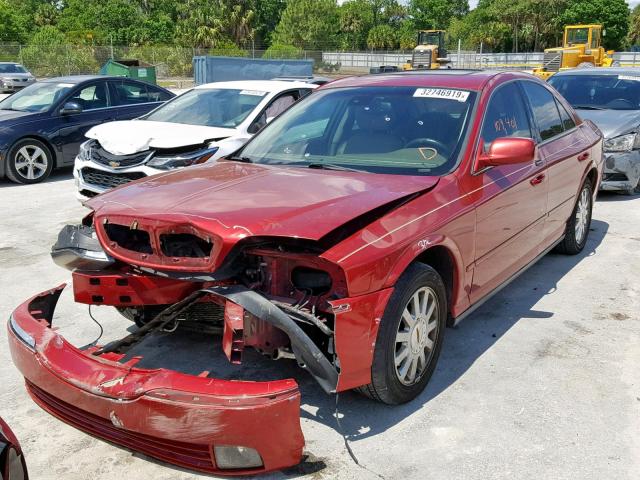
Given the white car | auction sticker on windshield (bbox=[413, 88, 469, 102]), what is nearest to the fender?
auction sticker on windshield (bbox=[413, 88, 469, 102])

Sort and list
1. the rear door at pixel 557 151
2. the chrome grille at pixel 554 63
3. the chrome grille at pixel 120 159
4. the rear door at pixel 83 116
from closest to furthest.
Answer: the rear door at pixel 557 151 → the chrome grille at pixel 120 159 → the rear door at pixel 83 116 → the chrome grille at pixel 554 63

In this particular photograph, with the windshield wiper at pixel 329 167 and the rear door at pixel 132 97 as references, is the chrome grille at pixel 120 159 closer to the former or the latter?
the rear door at pixel 132 97

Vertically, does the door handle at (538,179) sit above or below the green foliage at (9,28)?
below

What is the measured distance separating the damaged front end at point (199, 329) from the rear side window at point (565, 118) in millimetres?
3376

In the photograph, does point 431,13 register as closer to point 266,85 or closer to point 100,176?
point 266,85

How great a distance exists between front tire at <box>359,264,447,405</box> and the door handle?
4.85 feet

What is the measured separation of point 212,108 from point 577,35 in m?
24.8

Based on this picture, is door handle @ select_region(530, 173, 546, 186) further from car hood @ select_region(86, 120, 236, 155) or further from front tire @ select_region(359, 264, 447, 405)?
car hood @ select_region(86, 120, 236, 155)

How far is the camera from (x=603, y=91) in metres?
9.44

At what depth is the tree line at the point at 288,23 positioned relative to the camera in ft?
198

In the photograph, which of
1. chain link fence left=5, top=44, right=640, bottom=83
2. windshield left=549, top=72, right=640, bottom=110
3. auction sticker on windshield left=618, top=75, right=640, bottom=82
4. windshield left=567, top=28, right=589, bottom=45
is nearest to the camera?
windshield left=549, top=72, right=640, bottom=110

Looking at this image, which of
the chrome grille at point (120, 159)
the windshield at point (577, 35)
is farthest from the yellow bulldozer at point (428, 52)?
the chrome grille at point (120, 159)

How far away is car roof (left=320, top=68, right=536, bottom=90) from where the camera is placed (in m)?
4.45

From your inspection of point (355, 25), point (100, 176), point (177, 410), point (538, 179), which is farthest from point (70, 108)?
point (355, 25)
